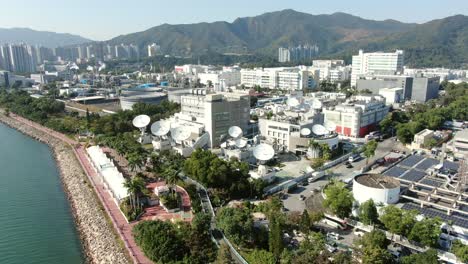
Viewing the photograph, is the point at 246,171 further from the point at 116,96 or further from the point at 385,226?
the point at 116,96

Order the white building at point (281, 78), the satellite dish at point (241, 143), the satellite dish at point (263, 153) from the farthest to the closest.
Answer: the white building at point (281, 78)
the satellite dish at point (241, 143)
the satellite dish at point (263, 153)

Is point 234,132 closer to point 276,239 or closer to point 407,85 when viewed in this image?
point 276,239

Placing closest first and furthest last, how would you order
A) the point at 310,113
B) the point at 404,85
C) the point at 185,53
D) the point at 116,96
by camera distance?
the point at 310,113 < the point at 404,85 < the point at 116,96 < the point at 185,53

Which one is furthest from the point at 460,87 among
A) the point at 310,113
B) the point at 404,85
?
the point at 310,113

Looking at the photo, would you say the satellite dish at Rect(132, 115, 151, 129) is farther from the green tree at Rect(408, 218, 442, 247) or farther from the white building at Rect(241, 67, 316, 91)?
the white building at Rect(241, 67, 316, 91)

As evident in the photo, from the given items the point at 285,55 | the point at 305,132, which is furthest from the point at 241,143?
the point at 285,55

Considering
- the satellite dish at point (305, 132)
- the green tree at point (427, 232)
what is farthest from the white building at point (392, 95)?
the green tree at point (427, 232)

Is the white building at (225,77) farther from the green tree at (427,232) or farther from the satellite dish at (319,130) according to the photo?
the green tree at (427,232)
